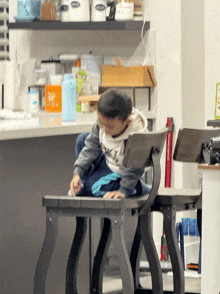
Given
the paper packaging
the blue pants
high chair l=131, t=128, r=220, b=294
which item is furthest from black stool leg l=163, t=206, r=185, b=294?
the paper packaging

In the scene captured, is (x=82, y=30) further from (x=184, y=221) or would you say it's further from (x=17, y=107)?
(x=184, y=221)

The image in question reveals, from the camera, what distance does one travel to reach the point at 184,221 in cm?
384

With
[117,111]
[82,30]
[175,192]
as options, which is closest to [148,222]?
[175,192]

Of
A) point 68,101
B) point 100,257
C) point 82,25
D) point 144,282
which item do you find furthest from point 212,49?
point 100,257

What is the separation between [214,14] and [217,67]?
0.33 metres

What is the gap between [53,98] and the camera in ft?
13.9

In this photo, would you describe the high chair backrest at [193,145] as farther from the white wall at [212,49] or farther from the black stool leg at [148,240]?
the white wall at [212,49]

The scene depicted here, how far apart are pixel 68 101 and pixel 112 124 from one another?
923 mm

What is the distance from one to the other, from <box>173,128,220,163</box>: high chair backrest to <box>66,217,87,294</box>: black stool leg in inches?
17.4

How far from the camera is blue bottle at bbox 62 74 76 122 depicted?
121 inches

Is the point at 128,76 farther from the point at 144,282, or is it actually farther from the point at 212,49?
the point at 144,282

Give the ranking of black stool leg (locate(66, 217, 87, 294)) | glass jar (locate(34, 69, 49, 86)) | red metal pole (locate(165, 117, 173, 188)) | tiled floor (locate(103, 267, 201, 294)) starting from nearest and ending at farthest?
black stool leg (locate(66, 217, 87, 294))
tiled floor (locate(103, 267, 201, 294))
red metal pole (locate(165, 117, 173, 188))
glass jar (locate(34, 69, 49, 86))

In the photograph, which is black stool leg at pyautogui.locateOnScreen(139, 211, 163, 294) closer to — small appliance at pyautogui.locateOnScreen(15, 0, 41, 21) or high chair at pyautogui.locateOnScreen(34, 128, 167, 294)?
high chair at pyautogui.locateOnScreen(34, 128, 167, 294)

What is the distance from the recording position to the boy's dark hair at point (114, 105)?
7.32 feet
